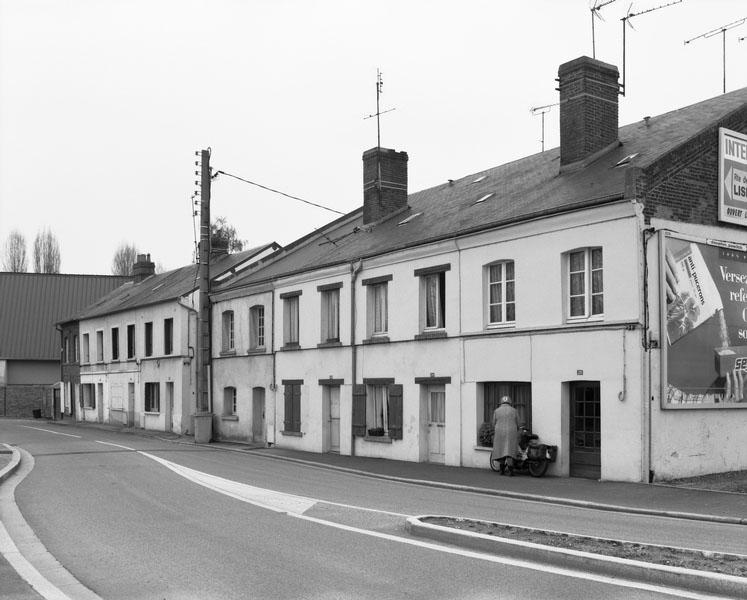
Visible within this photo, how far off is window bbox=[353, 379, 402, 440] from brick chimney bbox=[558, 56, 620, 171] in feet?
23.7

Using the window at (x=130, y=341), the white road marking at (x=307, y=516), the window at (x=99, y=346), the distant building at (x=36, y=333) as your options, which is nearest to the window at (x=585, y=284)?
the white road marking at (x=307, y=516)

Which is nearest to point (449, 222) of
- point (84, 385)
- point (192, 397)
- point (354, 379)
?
point (354, 379)

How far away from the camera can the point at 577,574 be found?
7973 millimetres

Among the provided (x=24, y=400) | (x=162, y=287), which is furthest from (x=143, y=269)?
(x=24, y=400)

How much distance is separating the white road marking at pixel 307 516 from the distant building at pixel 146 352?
47.5ft

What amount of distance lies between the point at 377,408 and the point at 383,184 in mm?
8455

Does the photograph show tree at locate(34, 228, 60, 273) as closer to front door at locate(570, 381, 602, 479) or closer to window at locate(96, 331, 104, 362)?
window at locate(96, 331, 104, 362)

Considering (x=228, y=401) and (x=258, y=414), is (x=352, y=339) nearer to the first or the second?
(x=258, y=414)

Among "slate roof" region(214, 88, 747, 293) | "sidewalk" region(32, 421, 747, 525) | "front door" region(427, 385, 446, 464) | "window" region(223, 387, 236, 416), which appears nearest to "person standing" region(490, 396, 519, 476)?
"sidewalk" region(32, 421, 747, 525)

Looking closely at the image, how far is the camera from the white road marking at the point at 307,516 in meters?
7.57

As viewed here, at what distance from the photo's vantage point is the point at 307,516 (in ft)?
39.1

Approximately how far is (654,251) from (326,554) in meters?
10.3

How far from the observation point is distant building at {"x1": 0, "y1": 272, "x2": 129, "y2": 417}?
55.9 m

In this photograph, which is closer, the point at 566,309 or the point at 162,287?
the point at 566,309
